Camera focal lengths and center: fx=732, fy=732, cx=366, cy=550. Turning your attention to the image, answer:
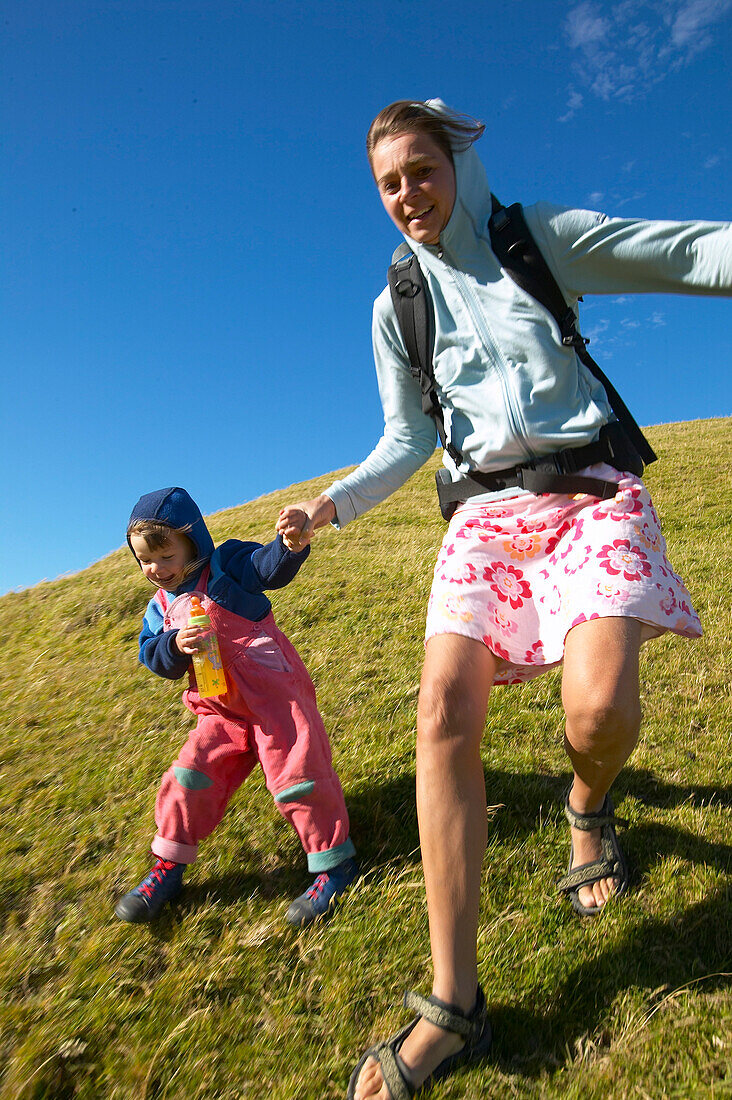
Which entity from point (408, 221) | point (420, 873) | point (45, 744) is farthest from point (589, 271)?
point (45, 744)

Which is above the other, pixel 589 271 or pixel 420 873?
pixel 589 271

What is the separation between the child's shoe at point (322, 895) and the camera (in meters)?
3.32

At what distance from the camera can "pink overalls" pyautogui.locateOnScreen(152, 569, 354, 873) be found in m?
3.63

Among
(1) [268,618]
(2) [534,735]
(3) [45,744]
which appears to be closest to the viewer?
(1) [268,618]

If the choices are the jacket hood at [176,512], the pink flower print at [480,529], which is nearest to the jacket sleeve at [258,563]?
the jacket hood at [176,512]

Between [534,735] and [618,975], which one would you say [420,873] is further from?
[534,735]

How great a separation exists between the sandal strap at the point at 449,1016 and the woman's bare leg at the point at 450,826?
2cm

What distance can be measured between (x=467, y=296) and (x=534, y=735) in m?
3.05

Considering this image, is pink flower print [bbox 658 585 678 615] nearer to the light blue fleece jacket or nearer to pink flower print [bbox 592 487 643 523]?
pink flower print [bbox 592 487 643 523]

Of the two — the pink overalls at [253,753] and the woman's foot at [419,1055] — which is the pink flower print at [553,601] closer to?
the woman's foot at [419,1055]

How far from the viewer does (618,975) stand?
108 inches

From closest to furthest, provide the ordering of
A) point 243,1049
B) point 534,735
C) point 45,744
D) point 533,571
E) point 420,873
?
point 243,1049 → point 533,571 → point 420,873 → point 534,735 → point 45,744

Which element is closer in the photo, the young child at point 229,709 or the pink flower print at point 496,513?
the pink flower print at point 496,513

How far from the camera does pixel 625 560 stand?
102 inches
